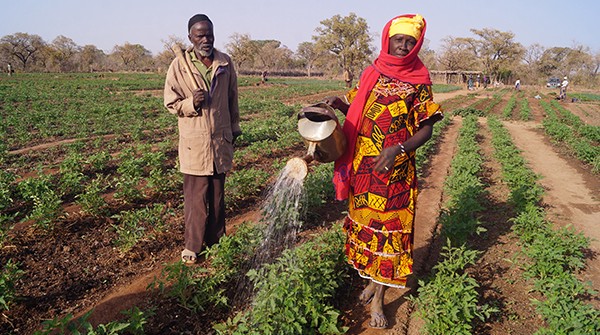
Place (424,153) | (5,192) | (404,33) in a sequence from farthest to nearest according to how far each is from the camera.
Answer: (424,153) < (5,192) < (404,33)

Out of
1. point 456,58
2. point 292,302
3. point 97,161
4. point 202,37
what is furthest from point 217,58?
point 456,58

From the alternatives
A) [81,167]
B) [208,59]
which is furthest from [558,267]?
[81,167]

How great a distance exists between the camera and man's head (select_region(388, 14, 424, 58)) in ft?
7.39

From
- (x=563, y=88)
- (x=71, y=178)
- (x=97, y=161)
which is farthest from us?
(x=563, y=88)

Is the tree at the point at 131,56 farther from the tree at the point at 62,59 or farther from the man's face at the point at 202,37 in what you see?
the man's face at the point at 202,37

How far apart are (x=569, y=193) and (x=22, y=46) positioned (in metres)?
70.5

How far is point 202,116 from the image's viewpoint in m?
3.21

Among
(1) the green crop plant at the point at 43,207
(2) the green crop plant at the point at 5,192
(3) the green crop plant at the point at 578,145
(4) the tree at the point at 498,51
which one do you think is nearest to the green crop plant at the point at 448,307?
(1) the green crop plant at the point at 43,207

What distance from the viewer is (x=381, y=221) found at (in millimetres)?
2562

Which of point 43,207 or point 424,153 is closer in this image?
point 43,207

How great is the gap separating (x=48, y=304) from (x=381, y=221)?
2683 millimetres

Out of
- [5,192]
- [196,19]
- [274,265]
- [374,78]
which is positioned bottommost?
[5,192]

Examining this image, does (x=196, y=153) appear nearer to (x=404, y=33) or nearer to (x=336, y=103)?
(x=336, y=103)

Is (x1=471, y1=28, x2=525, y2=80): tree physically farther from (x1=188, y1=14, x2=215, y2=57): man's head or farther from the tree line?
(x1=188, y1=14, x2=215, y2=57): man's head
